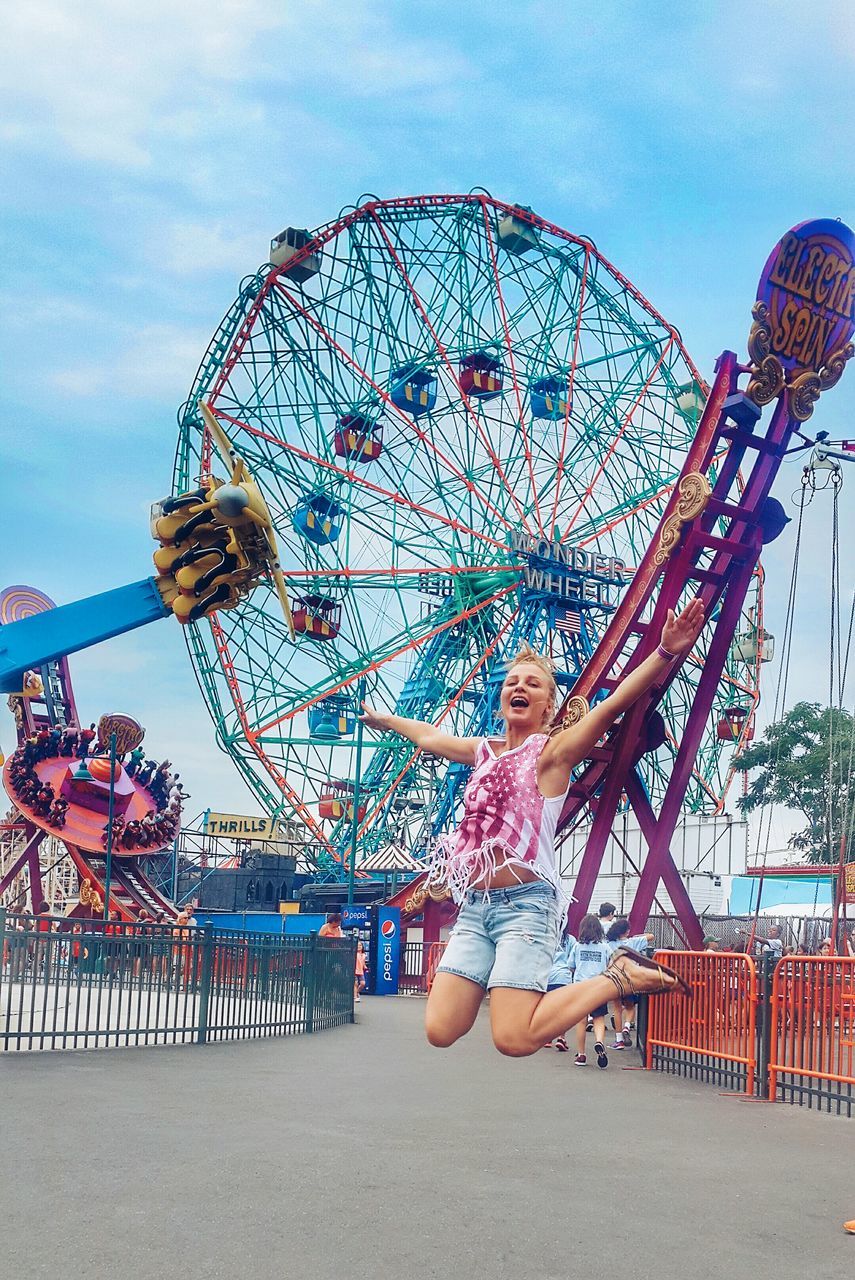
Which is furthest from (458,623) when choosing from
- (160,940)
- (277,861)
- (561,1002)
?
(561,1002)

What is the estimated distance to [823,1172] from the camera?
6875mm

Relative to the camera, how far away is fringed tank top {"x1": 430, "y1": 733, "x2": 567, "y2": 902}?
456 cm

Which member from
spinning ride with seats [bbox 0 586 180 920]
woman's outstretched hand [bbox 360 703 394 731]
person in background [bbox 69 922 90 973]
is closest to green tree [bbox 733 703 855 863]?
spinning ride with seats [bbox 0 586 180 920]

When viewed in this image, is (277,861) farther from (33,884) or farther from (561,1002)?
(561,1002)

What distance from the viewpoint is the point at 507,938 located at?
4512 mm

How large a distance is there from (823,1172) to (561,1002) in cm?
337

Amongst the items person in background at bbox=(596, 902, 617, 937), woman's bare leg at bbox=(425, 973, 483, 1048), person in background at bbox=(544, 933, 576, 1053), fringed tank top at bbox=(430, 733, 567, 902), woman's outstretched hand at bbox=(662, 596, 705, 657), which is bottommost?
person in background at bbox=(544, 933, 576, 1053)

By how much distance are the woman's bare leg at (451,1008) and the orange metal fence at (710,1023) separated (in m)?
6.28

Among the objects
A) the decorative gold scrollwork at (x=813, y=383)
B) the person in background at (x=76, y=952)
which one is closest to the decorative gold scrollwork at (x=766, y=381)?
the decorative gold scrollwork at (x=813, y=383)

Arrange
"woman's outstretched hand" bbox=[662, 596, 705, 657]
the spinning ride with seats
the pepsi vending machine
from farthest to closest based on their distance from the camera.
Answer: the spinning ride with seats < the pepsi vending machine < "woman's outstretched hand" bbox=[662, 596, 705, 657]

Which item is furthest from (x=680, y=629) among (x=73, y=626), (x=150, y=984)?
(x=150, y=984)

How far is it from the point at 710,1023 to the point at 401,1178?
5696mm

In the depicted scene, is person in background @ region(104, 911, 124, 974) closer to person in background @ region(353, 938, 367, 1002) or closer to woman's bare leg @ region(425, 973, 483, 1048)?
woman's bare leg @ region(425, 973, 483, 1048)

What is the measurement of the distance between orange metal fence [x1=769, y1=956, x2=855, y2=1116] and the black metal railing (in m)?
5.50
